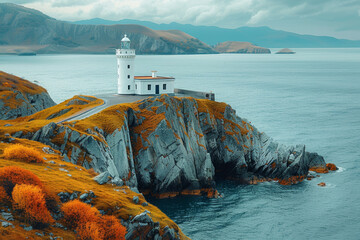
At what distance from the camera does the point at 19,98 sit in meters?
79.4

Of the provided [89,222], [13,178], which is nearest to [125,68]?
[13,178]

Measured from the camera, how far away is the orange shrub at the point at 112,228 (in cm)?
2156

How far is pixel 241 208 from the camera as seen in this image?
48250mm

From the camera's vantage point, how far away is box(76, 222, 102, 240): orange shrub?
20406 millimetres

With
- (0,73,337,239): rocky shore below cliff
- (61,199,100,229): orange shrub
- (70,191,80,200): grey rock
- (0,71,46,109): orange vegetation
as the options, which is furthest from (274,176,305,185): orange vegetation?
(0,71,46,109): orange vegetation

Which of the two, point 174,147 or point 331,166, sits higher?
point 174,147

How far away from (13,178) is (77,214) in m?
4.68

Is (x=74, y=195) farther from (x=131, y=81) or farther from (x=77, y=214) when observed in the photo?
(x=131, y=81)

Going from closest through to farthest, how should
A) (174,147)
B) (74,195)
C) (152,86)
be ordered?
(74,195)
(174,147)
(152,86)

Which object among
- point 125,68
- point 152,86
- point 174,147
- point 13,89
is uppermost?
point 125,68

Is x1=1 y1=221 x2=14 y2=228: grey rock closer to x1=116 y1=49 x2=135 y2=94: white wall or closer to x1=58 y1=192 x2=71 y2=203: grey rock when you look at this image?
x1=58 y1=192 x2=71 y2=203: grey rock

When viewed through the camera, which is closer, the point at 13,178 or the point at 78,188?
the point at 13,178

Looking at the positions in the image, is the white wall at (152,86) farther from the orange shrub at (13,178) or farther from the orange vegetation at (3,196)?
the orange vegetation at (3,196)

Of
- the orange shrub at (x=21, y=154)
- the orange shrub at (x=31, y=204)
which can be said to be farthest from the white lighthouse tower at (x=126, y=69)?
the orange shrub at (x=31, y=204)
